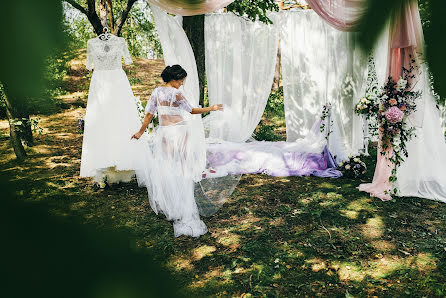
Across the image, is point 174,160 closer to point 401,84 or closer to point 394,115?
point 394,115

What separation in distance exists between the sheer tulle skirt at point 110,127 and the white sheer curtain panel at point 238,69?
176cm

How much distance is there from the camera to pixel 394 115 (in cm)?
317

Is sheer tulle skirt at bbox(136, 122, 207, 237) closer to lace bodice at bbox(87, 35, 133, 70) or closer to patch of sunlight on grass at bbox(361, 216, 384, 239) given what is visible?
lace bodice at bbox(87, 35, 133, 70)

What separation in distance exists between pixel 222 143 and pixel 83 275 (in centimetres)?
471

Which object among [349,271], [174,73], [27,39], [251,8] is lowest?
[349,271]

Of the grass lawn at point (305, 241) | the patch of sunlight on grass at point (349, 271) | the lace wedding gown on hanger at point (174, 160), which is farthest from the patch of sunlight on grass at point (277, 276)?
the lace wedding gown on hanger at point (174, 160)

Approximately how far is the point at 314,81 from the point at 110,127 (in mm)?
3330

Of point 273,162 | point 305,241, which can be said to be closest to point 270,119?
point 273,162

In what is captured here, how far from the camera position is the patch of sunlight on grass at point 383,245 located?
249 centimetres

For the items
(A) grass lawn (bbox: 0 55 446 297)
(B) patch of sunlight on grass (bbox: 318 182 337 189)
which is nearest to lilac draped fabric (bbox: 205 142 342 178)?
(B) patch of sunlight on grass (bbox: 318 182 337 189)

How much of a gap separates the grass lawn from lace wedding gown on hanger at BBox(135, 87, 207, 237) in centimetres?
18

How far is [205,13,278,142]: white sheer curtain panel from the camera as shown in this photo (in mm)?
5164

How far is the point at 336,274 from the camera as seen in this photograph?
2203mm

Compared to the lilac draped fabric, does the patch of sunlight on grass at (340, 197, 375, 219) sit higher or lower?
lower
